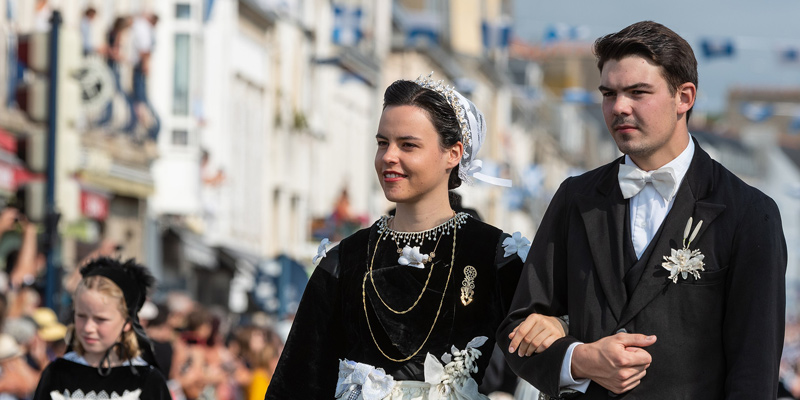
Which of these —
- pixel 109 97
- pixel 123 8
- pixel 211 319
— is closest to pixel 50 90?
pixel 211 319

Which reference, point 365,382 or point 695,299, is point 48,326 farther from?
point 695,299

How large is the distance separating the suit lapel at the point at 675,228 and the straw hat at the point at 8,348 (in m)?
5.24

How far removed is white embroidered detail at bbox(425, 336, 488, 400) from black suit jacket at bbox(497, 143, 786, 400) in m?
0.67

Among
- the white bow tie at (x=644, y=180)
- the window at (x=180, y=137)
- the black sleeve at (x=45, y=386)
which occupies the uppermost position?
the window at (x=180, y=137)

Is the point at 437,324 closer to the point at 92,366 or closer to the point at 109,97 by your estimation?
the point at 92,366

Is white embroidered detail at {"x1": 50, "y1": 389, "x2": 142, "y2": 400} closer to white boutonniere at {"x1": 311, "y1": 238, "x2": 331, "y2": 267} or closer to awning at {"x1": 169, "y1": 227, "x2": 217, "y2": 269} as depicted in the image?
white boutonniere at {"x1": 311, "y1": 238, "x2": 331, "y2": 267}

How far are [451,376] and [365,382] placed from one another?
0.27 meters

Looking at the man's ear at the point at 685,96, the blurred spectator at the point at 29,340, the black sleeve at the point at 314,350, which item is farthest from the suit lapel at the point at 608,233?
the blurred spectator at the point at 29,340

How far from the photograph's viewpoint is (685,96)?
4227 millimetres

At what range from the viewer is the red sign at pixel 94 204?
20.0m

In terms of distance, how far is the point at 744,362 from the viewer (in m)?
3.99

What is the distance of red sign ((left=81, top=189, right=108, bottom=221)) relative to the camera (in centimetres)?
2003

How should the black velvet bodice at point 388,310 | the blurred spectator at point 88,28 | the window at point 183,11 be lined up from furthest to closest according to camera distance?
the window at point 183,11 → the blurred spectator at point 88,28 → the black velvet bodice at point 388,310

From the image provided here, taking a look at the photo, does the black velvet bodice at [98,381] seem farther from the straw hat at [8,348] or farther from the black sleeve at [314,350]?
the straw hat at [8,348]
